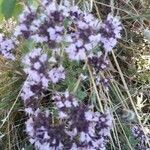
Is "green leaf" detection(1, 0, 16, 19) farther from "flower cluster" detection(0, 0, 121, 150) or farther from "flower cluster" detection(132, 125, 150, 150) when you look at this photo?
"flower cluster" detection(132, 125, 150, 150)

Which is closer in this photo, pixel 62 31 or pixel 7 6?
pixel 62 31

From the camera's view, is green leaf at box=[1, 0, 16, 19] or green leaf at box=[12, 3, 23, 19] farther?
green leaf at box=[12, 3, 23, 19]

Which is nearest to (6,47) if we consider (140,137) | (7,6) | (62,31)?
(7,6)

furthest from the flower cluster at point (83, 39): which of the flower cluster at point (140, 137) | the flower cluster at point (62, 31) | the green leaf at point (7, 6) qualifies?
the flower cluster at point (140, 137)

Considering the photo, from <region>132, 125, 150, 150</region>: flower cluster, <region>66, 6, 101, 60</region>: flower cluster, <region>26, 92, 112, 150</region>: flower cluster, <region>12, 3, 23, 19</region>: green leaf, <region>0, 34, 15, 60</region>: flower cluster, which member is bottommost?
<region>132, 125, 150, 150</region>: flower cluster

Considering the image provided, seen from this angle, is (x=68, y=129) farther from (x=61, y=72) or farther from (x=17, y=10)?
(x=17, y=10)

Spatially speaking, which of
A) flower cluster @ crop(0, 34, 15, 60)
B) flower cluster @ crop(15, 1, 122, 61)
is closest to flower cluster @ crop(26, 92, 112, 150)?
flower cluster @ crop(15, 1, 122, 61)

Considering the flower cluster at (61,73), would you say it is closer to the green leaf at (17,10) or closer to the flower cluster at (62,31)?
the flower cluster at (62,31)

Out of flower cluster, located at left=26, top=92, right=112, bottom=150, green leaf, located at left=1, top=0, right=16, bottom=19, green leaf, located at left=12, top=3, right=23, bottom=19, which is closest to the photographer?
flower cluster, located at left=26, top=92, right=112, bottom=150

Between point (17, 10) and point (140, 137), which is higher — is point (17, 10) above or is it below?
above
